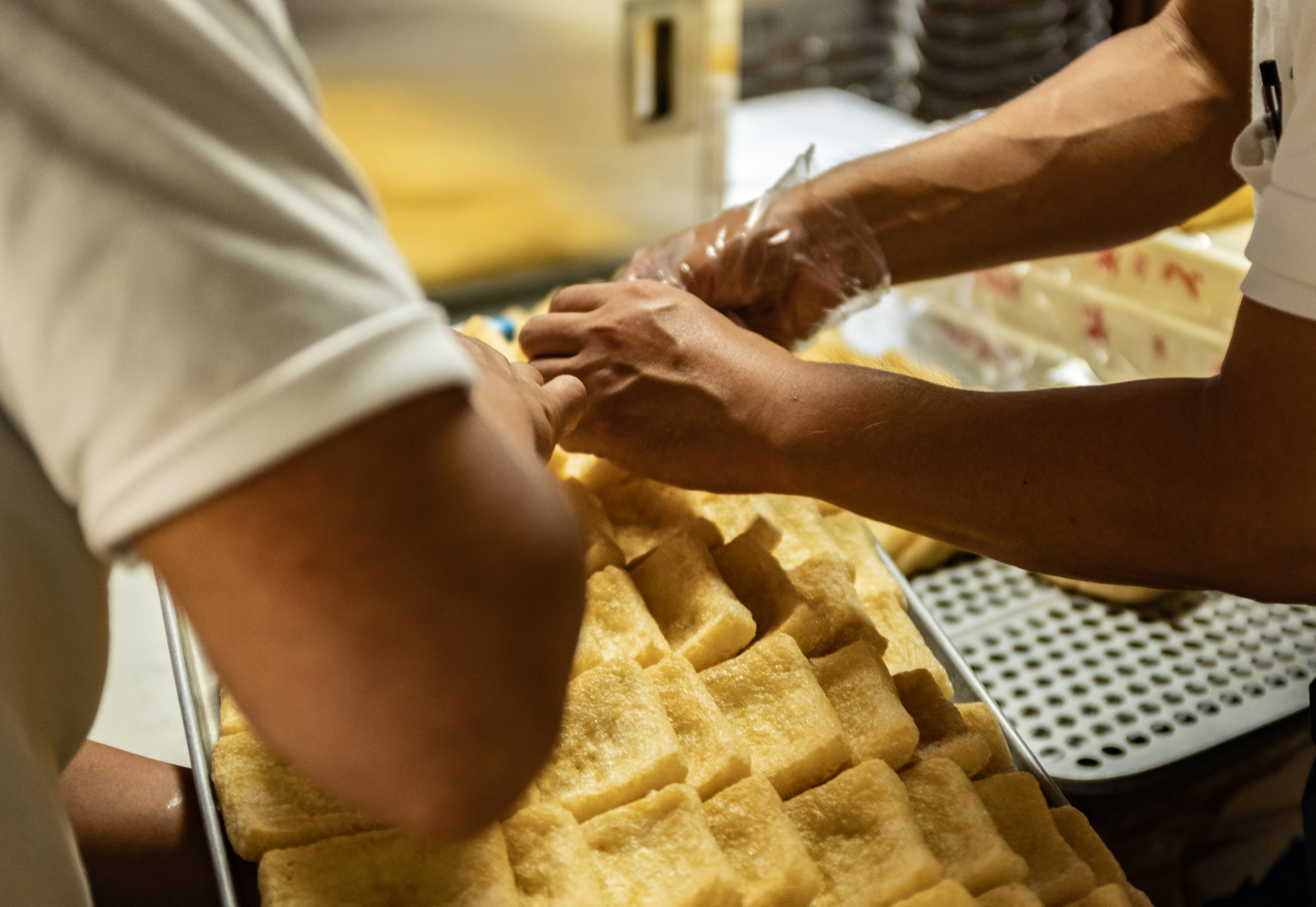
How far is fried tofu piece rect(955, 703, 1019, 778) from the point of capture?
1041 millimetres

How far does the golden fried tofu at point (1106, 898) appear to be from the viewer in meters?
0.87

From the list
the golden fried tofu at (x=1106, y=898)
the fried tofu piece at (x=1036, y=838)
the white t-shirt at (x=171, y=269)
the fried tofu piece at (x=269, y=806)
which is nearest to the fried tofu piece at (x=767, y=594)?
the fried tofu piece at (x=1036, y=838)

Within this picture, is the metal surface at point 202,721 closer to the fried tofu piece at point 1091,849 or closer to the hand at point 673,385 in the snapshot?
the hand at point 673,385

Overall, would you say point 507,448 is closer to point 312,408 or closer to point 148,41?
point 312,408

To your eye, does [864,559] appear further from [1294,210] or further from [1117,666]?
[1294,210]

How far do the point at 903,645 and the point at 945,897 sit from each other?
0.39 m

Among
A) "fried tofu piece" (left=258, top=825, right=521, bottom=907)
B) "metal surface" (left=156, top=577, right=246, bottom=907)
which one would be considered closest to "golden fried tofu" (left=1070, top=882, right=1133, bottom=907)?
"fried tofu piece" (left=258, top=825, right=521, bottom=907)


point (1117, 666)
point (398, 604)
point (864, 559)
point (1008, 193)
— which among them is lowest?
point (1117, 666)

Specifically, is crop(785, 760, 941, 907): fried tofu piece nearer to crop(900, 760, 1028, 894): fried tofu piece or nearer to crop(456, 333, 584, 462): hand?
crop(900, 760, 1028, 894): fried tofu piece

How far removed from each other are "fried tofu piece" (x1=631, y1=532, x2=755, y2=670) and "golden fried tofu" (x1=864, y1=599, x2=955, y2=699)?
0.17m

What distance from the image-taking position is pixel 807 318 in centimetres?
144

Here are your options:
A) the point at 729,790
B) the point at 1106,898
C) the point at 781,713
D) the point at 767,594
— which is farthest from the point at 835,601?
the point at 1106,898

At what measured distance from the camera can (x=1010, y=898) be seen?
33.4 inches

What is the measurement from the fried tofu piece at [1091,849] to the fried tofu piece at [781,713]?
0.21m
